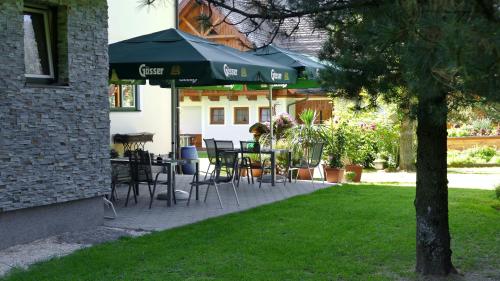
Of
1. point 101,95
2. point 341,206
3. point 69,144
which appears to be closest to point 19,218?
point 69,144

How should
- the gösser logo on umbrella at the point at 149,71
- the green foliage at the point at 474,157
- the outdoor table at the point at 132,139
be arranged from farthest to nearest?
1. the green foliage at the point at 474,157
2. the outdoor table at the point at 132,139
3. the gösser logo on umbrella at the point at 149,71

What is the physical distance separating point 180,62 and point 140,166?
173 centimetres

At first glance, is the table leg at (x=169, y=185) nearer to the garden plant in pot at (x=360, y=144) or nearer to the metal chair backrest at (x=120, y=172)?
the metal chair backrest at (x=120, y=172)

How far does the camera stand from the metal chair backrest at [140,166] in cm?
923

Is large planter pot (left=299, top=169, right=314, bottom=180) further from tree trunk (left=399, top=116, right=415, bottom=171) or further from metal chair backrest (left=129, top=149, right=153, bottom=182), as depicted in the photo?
metal chair backrest (left=129, top=149, right=153, bottom=182)

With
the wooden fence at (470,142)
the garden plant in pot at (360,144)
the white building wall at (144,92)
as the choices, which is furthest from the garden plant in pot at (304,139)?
the wooden fence at (470,142)

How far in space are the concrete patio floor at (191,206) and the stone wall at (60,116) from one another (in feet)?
2.31

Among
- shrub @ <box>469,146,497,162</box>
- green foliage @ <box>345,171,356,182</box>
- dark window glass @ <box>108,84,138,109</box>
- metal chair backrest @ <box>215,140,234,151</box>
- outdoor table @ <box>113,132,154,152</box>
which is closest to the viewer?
metal chair backrest @ <box>215,140,234,151</box>

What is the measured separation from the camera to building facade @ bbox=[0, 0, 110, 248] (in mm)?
6773

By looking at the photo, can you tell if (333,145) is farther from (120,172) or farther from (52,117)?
(52,117)

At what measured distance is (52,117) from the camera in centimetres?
726

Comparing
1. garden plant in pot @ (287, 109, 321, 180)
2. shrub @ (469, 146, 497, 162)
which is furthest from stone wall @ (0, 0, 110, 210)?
shrub @ (469, 146, 497, 162)

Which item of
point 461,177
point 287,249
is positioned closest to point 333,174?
point 461,177

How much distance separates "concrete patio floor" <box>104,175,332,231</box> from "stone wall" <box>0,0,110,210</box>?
2.31 ft
